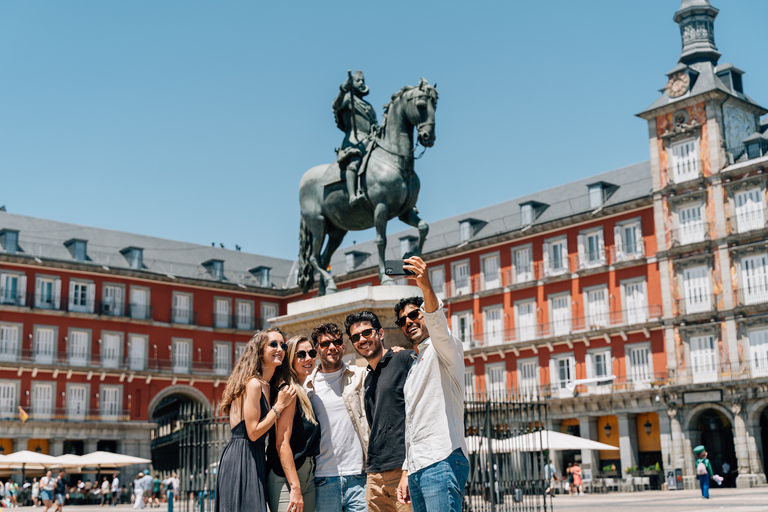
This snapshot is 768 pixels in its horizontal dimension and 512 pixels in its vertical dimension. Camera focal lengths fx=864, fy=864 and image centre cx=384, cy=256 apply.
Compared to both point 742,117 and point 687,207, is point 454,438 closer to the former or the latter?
point 687,207

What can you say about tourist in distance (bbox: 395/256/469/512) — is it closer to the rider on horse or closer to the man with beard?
the man with beard

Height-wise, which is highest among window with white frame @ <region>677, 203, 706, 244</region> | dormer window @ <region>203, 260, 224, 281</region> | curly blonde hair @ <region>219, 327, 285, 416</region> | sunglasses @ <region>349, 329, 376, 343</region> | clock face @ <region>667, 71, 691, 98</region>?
clock face @ <region>667, 71, 691, 98</region>

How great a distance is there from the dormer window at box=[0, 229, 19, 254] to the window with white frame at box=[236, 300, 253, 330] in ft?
39.3

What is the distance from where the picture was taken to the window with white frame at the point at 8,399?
126 feet

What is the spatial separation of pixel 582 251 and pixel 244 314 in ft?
63.7

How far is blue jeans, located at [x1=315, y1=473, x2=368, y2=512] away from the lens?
4.93 meters

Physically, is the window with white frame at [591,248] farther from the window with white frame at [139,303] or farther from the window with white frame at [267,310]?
the window with white frame at [139,303]

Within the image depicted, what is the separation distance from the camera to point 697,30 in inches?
1459

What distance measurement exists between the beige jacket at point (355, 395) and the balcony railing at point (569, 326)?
104 feet

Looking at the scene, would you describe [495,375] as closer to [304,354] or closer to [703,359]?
[703,359]

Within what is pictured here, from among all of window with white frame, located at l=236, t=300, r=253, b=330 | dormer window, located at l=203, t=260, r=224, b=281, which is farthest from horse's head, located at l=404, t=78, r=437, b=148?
dormer window, located at l=203, t=260, r=224, b=281

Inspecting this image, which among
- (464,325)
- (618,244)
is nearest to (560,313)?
(618,244)

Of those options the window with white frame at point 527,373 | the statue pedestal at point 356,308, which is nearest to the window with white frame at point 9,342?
the window with white frame at point 527,373

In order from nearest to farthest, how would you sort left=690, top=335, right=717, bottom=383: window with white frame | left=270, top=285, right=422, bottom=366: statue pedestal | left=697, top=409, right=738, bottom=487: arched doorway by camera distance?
left=270, top=285, right=422, bottom=366: statue pedestal
left=690, top=335, right=717, bottom=383: window with white frame
left=697, top=409, right=738, bottom=487: arched doorway
